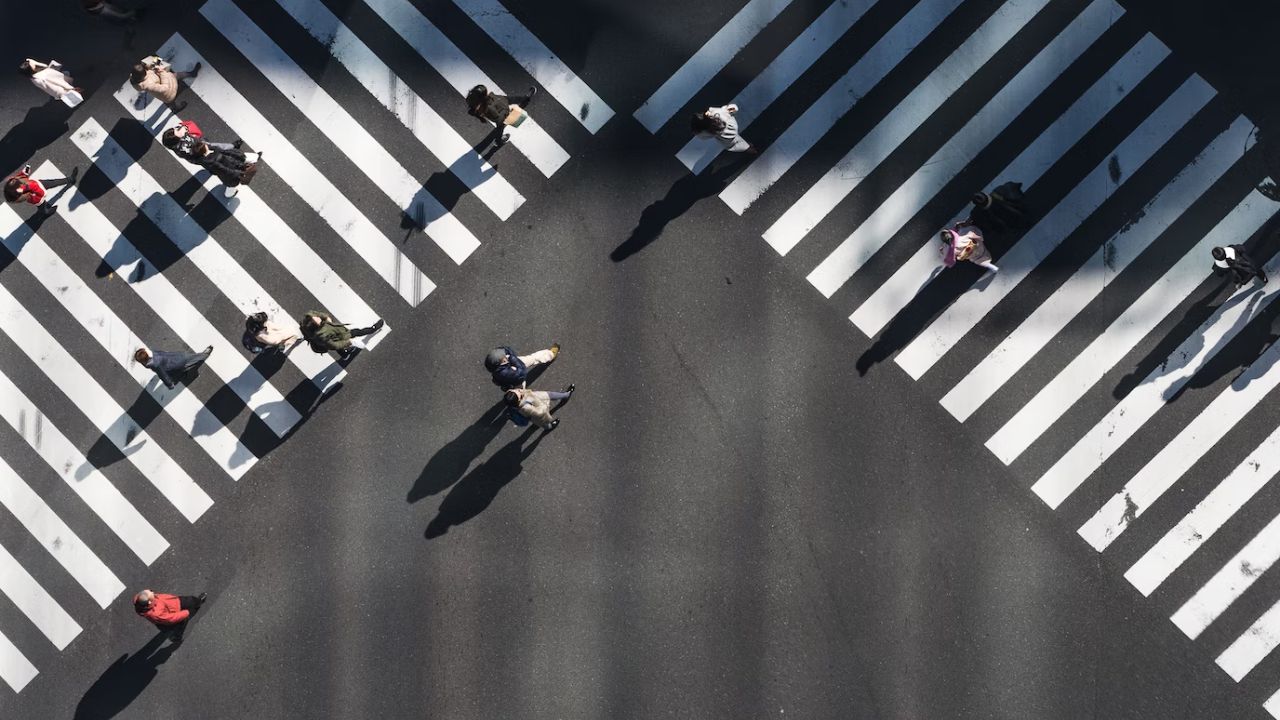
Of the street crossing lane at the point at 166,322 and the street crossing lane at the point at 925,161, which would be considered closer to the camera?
the street crossing lane at the point at 925,161


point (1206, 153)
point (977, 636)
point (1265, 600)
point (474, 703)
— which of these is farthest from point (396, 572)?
point (1206, 153)

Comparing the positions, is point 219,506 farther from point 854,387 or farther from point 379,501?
point 854,387

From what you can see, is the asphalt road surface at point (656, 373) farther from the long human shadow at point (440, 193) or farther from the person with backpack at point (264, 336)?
the person with backpack at point (264, 336)

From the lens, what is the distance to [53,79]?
11.3 metres

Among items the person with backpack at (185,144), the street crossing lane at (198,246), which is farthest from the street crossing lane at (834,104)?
the person with backpack at (185,144)

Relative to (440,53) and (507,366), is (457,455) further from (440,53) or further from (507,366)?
(440,53)

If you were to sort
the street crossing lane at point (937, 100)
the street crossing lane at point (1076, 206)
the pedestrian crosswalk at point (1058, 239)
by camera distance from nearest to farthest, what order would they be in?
the pedestrian crosswalk at point (1058, 239)
the street crossing lane at point (1076, 206)
the street crossing lane at point (937, 100)

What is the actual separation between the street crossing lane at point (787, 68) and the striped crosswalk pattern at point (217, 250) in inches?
60.3

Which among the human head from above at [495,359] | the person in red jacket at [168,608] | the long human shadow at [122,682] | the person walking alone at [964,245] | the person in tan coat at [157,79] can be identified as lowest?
the long human shadow at [122,682]

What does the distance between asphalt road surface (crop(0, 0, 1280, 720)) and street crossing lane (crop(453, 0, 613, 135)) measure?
52 mm

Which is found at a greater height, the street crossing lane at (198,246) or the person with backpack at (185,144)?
the person with backpack at (185,144)

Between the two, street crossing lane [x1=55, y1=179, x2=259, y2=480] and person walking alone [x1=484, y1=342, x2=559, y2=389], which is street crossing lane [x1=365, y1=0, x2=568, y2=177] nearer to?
person walking alone [x1=484, y1=342, x2=559, y2=389]

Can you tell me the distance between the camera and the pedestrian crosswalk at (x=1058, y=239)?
11047 mm

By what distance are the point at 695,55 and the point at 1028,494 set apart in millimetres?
7690
